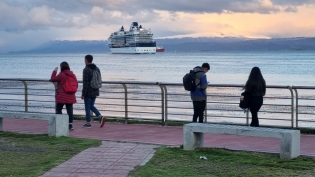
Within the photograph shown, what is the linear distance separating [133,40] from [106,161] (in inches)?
5513

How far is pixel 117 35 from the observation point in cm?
15238

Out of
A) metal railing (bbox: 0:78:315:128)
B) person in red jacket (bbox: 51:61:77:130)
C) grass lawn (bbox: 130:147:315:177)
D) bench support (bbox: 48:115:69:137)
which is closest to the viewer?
grass lawn (bbox: 130:147:315:177)

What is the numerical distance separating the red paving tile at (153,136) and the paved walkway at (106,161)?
0.98 metres

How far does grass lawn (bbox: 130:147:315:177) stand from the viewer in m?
7.75

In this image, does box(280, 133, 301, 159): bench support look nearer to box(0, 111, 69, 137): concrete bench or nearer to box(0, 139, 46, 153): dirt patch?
box(0, 139, 46, 153): dirt patch

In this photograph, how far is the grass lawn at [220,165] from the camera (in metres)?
7.75

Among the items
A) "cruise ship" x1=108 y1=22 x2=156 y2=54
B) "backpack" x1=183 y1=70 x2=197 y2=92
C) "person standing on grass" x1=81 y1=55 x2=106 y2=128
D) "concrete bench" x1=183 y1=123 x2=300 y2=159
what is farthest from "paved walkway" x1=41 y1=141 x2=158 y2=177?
"cruise ship" x1=108 y1=22 x2=156 y2=54

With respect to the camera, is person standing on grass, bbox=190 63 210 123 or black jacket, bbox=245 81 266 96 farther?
person standing on grass, bbox=190 63 210 123

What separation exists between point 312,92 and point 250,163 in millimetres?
22202

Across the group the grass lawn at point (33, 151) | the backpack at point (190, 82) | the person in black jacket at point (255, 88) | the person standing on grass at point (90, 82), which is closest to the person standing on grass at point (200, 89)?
the backpack at point (190, 82)

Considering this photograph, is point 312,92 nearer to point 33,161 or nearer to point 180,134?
point 180,134

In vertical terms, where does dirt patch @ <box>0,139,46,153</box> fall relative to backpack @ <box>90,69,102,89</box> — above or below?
below

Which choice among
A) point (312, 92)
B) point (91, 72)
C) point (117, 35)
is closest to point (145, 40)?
point (117, 35)

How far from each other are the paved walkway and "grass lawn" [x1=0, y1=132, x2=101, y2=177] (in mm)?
195
